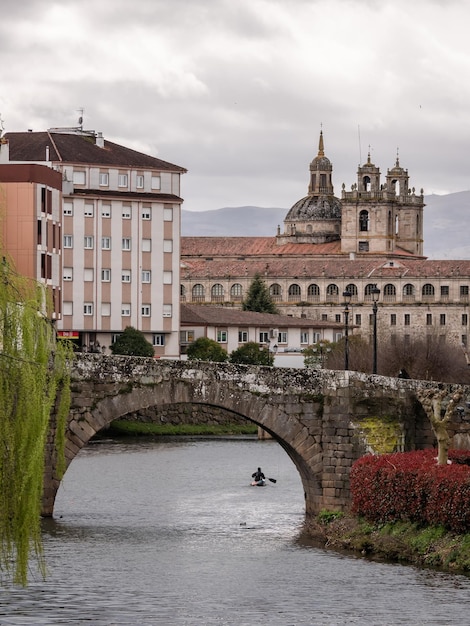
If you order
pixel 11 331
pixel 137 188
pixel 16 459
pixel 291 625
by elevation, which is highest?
pixel 137 188

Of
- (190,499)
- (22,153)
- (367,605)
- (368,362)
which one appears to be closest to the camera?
(367,605)

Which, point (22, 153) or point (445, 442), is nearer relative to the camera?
point (445, 442)

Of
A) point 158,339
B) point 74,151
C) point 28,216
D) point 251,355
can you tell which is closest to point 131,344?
point 158,339

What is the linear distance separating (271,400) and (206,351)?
9027cm

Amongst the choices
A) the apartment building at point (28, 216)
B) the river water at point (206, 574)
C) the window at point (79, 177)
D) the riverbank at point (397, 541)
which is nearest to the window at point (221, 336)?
the window at point (79, 177)

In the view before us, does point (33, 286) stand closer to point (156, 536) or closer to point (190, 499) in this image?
point (156, 536)

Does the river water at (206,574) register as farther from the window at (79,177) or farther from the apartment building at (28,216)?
the window at (79,177)

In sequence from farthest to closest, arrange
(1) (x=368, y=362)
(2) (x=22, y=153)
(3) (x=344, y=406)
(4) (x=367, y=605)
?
(2) (x=22, y=153) → (1) (x=368, y=362) → (3) (x=344, y=406) → (4) (x=367, y=605)

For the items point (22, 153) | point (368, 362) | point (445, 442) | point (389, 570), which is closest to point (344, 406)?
point (445, 442)

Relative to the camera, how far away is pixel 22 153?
128m

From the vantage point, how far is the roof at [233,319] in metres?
158

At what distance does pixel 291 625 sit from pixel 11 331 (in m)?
8.69

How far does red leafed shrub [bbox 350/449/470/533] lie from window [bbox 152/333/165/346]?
83.3 metres

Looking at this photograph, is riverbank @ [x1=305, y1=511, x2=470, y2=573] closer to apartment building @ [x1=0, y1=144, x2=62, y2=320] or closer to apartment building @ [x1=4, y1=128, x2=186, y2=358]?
apartment building @ [x1=0, y1=144, x2=62, y2=320]
